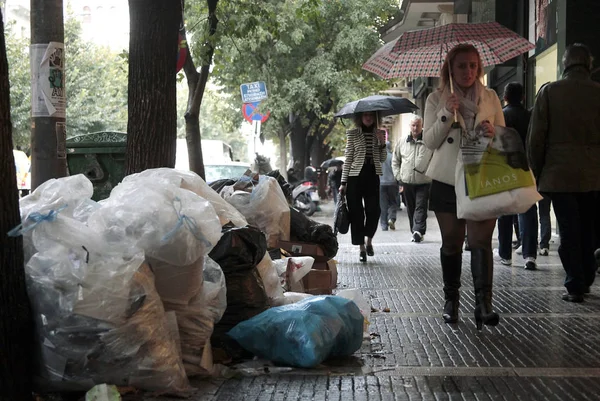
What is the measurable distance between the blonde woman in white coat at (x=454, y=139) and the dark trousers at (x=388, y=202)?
34.5 feet

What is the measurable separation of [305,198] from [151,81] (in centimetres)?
1794

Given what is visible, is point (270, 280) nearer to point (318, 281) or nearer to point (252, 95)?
point (318, 281)

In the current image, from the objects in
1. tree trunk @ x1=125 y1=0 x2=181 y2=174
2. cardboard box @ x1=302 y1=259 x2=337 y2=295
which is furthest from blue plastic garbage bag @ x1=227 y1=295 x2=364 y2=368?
tree trunk @ x1=125 y1=0 x2=181 y2=174

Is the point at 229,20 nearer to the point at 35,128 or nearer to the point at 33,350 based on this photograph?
the point at 35,128

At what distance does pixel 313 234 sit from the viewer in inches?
325

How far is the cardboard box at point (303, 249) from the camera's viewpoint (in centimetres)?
804

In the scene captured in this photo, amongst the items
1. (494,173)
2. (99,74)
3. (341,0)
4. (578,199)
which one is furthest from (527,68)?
(99,74)

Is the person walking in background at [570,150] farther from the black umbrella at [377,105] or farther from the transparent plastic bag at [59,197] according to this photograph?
the black umbrella at [377,105]

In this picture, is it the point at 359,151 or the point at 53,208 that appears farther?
the point at 359,151

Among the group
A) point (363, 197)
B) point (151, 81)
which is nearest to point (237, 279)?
point (151, 81)

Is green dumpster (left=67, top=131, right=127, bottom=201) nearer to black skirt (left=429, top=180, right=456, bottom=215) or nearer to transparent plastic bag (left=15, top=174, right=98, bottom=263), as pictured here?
Answer: black skirt (left=429, top=180, right=456, bottom=215)

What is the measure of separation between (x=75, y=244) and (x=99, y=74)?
146 ft

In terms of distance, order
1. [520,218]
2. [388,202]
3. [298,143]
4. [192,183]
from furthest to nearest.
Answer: [298,143]
[388,202]
[520,218]
[192,183]

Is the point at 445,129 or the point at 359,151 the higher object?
the point at 445,129
